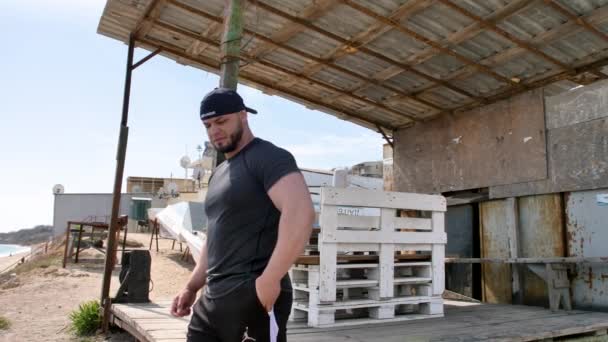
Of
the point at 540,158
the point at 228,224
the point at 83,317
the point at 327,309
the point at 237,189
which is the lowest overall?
the point at 83,317

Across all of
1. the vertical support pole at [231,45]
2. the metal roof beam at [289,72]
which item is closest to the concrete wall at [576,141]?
the metal roof beam at [289,72]

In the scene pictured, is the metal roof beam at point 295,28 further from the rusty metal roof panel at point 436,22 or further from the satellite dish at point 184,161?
the satellite dish at point 184,161

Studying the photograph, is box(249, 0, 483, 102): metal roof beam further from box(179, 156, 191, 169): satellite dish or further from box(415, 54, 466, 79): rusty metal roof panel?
box(179, 156, 191, 169): satellite dish

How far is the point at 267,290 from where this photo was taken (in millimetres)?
2189

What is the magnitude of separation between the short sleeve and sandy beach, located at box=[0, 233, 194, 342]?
257 inches

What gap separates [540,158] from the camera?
822 centimetres

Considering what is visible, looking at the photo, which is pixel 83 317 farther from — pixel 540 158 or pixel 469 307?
pixel 540 158

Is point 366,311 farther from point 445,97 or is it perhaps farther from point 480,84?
point 445,97

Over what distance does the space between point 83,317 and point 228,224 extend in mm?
7273

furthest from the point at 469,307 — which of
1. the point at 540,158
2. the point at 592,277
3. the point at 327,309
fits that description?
the point at 327,309

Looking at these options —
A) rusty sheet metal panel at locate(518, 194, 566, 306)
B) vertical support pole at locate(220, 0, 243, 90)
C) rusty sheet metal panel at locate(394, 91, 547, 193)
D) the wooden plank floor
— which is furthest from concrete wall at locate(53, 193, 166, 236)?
vertical support pole at locate(220, 0, 243, 90)

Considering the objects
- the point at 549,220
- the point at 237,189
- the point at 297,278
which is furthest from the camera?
the point at 549,220

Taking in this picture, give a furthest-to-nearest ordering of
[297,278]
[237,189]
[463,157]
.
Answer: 1. [463,157]
2. [297,278]
3. [237,189]

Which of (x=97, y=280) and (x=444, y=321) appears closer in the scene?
(x=444, y=321)
